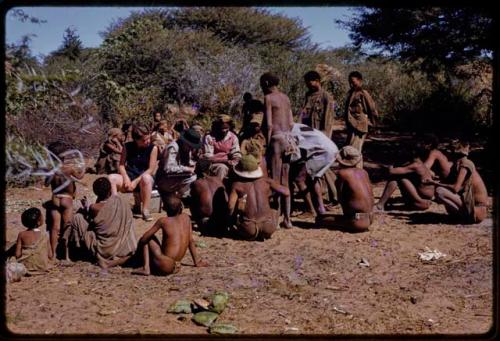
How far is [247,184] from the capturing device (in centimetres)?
696

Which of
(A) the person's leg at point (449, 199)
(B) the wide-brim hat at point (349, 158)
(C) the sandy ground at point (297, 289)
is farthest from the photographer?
(A) the person's leg at point (449, 199)

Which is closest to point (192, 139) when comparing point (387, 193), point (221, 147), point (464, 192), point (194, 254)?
point (221, 147)

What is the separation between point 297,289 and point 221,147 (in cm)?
303

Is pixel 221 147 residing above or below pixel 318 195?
above

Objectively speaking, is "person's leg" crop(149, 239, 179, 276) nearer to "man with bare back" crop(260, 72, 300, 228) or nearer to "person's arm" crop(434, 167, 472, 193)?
"man with bare back" crop(260, 72, 300, 228)

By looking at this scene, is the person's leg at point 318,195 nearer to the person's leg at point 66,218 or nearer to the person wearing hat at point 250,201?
the person wearing hat at point 250,201

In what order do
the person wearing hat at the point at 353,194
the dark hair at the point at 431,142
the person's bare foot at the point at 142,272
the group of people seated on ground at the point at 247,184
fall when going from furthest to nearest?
the dark hair at the point at 431,142, the person wearing hat at the point at 353,194, the group of people seated on ground at the point at 247,184, the person's bare foot at the point at 142,272

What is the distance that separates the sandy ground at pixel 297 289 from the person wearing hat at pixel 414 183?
3.29 feet

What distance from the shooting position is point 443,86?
55.3 feet

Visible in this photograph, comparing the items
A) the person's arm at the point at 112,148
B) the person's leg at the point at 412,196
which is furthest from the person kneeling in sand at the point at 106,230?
the person's arm at the point at 112,148

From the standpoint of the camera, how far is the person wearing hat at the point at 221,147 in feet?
26.8

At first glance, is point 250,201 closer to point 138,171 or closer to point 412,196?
point 138,171

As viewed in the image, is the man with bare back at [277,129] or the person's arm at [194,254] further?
the man with bare back at [277,129]

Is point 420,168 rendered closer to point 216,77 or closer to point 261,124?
point 261,124
